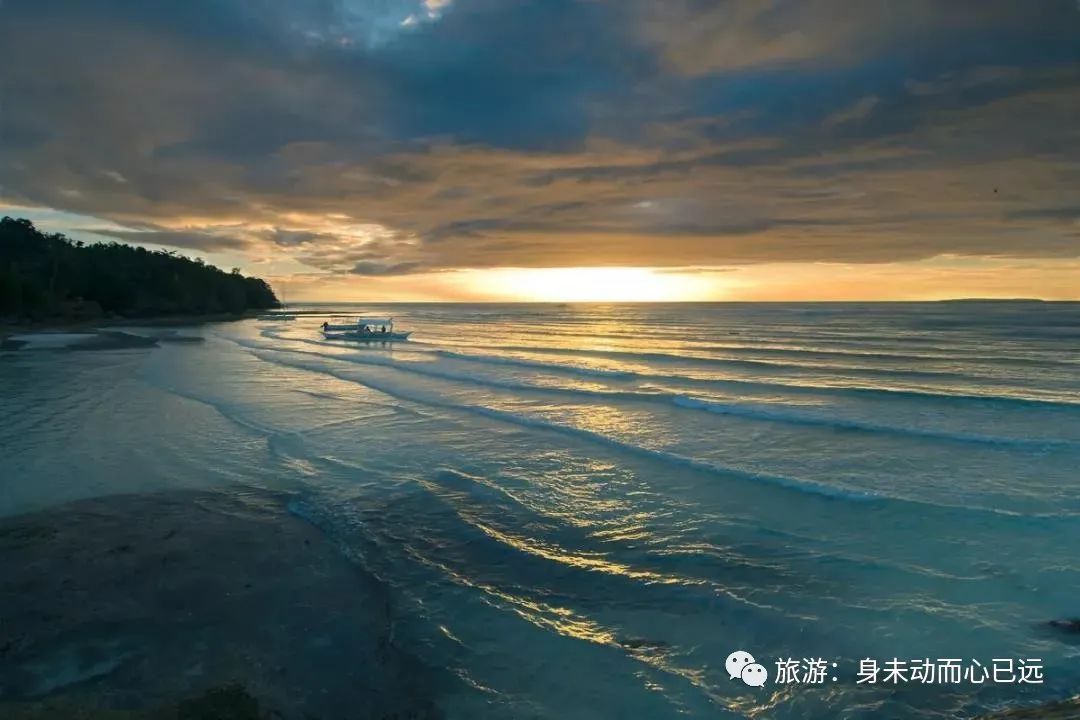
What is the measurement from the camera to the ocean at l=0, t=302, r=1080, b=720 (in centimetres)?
565

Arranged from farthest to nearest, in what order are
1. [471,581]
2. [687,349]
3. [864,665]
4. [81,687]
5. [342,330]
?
[342,330] < [687,349] < [471,581] < [864,665] < [81,687]

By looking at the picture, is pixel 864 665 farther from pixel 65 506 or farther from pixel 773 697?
pixel 65 506

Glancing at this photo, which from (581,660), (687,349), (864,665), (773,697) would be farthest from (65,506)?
(687,349)

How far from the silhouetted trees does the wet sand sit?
5986 centimetres

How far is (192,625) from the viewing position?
6.15 metres

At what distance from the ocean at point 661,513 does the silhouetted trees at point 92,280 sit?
48.5 m

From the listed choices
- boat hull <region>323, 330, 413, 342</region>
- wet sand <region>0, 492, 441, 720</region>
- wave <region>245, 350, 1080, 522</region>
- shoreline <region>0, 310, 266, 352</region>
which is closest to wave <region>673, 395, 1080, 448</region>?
wave <region>245, 350, 1080, 522</region>

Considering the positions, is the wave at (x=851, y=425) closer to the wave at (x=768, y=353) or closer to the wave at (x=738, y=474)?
the wave at (x=738, y=474)

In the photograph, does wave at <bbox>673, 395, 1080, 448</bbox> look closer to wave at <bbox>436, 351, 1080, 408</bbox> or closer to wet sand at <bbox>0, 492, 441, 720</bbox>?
wave at <bbox>436, 351, 1080, 408</bbox>

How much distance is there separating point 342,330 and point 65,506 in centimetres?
5140

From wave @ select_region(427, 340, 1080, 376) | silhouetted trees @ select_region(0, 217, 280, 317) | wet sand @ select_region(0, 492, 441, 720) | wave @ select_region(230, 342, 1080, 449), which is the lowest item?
wet sand @ select_region(0, 492, 441, 720)

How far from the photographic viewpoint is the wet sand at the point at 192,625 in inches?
195

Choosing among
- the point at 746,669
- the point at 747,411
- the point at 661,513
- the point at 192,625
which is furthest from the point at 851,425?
the point at 192,625

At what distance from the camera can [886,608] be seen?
270 inches
